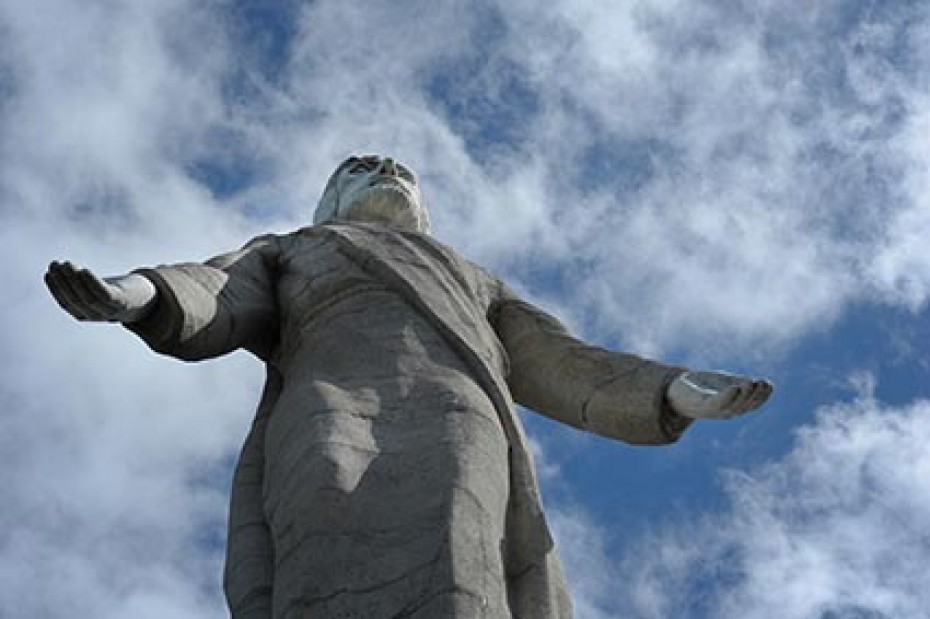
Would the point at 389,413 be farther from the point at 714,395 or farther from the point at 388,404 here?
the point at 714,395

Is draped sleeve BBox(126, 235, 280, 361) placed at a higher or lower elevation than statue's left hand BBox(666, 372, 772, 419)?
higher

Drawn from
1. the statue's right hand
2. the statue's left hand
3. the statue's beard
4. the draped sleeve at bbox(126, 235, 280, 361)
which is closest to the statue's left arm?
the statue's left hand

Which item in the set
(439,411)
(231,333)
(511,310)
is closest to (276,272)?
(231,333)

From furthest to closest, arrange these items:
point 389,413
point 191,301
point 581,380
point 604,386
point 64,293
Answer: point 581,380 → point 604,386 → point 191,301 → point 389,413 → point 64,293

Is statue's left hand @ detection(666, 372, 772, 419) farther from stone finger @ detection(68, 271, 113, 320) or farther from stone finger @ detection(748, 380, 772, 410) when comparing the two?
stone finger @ detection(68, 271, 113, 320)

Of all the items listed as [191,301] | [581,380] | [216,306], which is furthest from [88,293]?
[581,380]

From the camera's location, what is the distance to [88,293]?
7.95 metres

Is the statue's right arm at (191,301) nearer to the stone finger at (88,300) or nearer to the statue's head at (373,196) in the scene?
the stone finger at (88,300)

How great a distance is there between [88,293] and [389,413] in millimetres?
1574

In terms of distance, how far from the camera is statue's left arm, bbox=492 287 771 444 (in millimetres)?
8578

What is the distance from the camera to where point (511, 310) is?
10.1 m

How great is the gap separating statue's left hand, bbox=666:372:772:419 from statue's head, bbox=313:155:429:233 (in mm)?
2854

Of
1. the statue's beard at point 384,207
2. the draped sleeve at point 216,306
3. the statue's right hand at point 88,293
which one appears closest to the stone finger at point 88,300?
the statue's right hand at point 88,293

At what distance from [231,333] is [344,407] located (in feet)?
4.32
